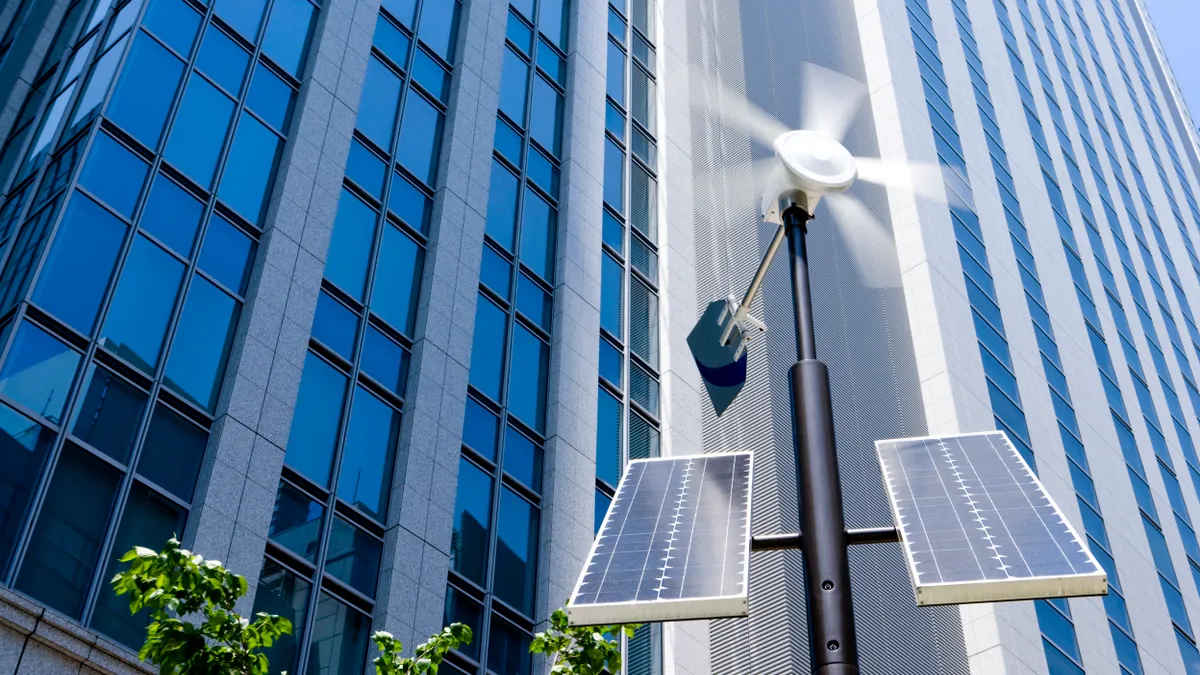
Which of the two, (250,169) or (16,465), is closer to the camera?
(16,465)

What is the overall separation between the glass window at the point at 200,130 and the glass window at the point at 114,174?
84 centimetres

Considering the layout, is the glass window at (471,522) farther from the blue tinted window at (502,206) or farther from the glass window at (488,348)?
the blue tinted window at (502,206)

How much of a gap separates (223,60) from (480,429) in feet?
27.1

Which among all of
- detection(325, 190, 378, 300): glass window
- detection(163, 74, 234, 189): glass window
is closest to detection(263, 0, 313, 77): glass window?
detection(163, 74, 234, 189): glass window

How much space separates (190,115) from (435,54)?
8.63 meters

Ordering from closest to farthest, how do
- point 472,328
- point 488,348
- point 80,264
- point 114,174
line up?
point 80,264
point 114,174
point 472,328
point 488,348

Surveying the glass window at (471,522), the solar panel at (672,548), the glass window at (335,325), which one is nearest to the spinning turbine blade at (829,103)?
the solar panel at (672,548)

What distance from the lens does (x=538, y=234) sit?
31312mm

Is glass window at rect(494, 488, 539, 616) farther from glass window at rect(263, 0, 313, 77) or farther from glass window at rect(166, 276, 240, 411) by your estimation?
glass window at rect(263, 0, 313, 77)

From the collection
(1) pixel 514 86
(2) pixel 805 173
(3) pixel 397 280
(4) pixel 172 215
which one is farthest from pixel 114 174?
(2) pixel 805 173

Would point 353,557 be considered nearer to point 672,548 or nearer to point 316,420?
point 316,420

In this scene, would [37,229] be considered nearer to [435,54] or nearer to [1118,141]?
[435,54]

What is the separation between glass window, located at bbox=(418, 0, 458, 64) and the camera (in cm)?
3144

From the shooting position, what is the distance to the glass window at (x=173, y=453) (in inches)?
779
